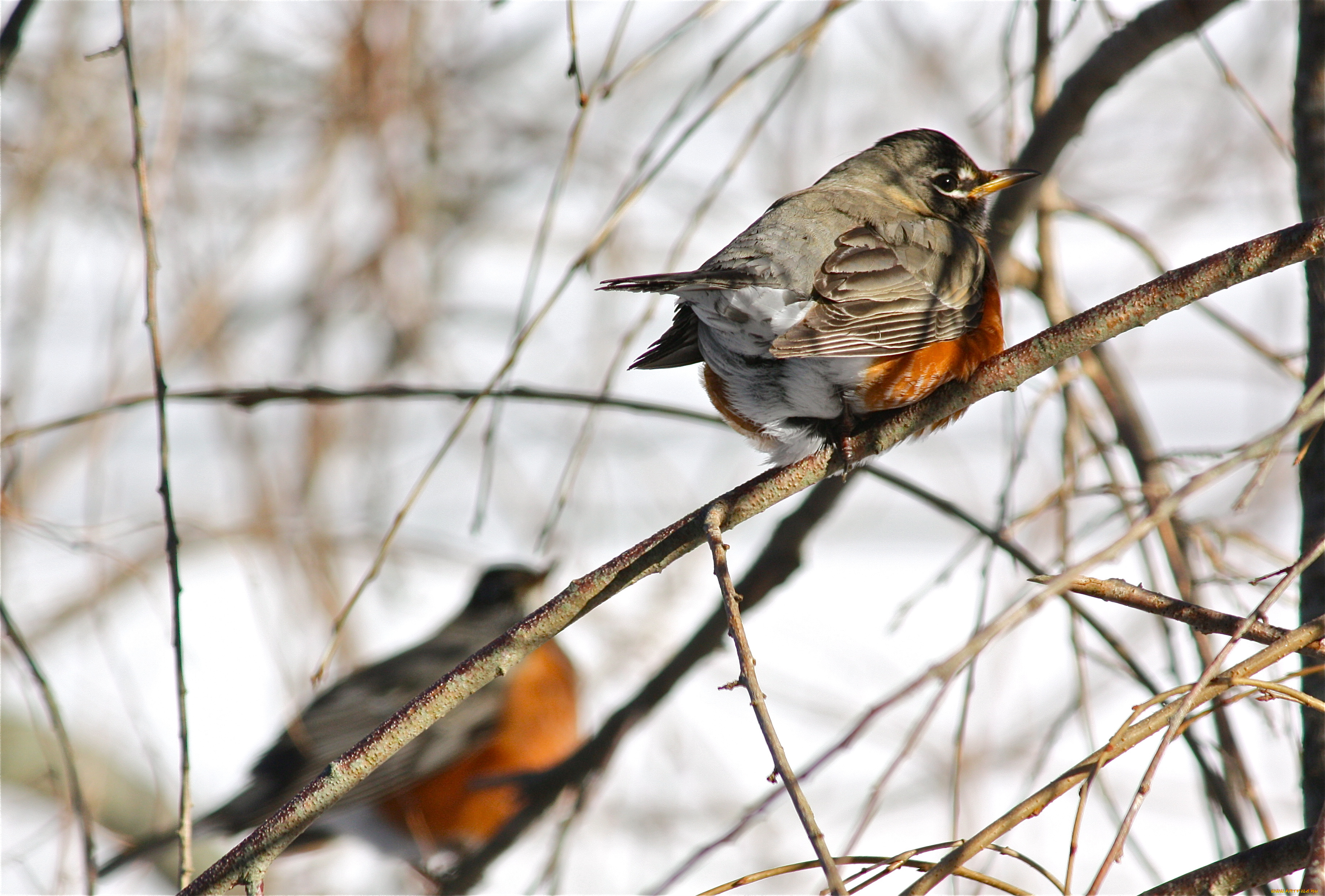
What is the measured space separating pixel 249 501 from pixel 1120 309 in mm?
3976

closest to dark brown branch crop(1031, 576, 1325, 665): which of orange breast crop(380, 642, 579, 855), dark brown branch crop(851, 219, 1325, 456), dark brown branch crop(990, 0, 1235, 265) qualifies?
dark brown branch crop(851, 219, 1325, 456)

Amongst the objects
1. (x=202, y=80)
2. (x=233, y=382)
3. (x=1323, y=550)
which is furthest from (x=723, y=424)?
(x=202, y=80)

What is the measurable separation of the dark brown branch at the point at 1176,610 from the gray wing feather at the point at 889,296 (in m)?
0.86

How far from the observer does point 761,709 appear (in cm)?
115

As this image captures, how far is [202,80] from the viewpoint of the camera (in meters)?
5.09

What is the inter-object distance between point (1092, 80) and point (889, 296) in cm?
66

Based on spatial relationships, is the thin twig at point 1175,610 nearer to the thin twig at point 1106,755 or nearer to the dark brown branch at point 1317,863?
the thin twig at point 1106,755

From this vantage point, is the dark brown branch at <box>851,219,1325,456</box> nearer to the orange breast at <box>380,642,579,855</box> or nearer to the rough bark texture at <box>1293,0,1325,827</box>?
the rough bark texture at <box>1293,0,1325,827</box>

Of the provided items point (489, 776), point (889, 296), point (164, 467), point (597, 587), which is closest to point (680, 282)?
point (889, 296)

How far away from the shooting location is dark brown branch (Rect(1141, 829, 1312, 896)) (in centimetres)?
127

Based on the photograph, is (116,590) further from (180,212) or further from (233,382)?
(180,212)

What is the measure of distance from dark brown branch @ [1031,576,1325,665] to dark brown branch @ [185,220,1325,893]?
37 centimetres

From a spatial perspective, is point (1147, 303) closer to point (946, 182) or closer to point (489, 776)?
point (946, 182)

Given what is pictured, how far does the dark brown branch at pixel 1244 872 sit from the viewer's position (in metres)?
1.27
